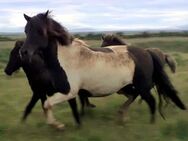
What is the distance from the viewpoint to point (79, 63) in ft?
26.7

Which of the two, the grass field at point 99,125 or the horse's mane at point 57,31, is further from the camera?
the grass field at point 99,125

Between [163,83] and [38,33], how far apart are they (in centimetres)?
304

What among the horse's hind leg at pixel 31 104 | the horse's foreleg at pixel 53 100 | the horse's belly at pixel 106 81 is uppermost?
the horse's belly at pixel 106 81

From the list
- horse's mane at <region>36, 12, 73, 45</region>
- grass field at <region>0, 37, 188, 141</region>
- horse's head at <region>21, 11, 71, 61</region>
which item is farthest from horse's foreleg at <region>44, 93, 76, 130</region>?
horse's mane at <region>36, 12, 73, 45</region>

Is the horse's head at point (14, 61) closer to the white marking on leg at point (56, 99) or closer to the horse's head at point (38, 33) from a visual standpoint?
the horse's head at point (38, 33)

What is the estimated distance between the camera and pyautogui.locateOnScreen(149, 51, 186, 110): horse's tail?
9.41 metres

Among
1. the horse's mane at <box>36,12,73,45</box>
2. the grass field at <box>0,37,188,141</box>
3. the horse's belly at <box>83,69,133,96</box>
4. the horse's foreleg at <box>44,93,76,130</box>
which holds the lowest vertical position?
the grass field at <box>0,37,188,141</box>

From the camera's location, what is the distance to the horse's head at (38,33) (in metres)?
7.55

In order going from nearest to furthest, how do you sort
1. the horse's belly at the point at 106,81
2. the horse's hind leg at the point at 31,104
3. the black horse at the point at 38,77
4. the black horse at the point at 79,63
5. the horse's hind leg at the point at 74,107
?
the black horse at the point at 79,63, the horse's belly at the point at 106,81, the horse's hind leg at the point at 74,107, the black horse at the point at 38,77, the horse's hind leg at the point at 31,104

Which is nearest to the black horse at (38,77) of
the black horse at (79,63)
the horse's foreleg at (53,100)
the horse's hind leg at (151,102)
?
the black horse at (79,63)

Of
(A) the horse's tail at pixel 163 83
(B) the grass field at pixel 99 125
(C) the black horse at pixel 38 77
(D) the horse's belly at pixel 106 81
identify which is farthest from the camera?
A: (A) the horse's tail at pixel 163 83

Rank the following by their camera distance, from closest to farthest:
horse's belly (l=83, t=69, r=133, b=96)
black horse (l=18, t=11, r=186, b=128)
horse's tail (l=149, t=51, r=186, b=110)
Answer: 1. black horse (l=18, t=11, r=186, b=128)
2. horse's belly (l=83, t=69, r=133, b=96)
3. horse's tail (l=149, t=51, r=186, b=110)

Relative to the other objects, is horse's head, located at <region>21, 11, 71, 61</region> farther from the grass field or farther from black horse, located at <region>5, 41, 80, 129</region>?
the grass field

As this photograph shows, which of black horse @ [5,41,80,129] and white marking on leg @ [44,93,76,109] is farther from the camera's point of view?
black horse @ [5,41,80,129]
